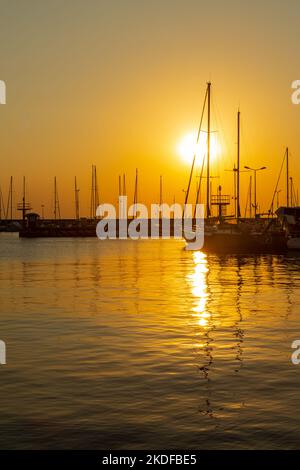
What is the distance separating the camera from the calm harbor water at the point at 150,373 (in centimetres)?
1060

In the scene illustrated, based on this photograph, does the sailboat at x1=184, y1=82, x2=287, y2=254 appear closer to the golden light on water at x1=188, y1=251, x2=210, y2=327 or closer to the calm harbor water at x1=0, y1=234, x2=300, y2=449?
the golden light on water at x1=188, y1=251, x2=210, y2=327

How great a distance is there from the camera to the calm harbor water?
10.6 meters

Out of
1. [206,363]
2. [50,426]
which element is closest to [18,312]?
[206,363]

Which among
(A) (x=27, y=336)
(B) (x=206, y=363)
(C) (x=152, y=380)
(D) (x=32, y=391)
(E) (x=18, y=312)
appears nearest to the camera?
(D) (x=32, y=391)

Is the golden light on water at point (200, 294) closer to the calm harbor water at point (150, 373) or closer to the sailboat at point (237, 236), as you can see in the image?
the calm harbor water at point (150, 373)

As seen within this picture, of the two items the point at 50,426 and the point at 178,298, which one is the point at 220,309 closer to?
the point at 178,298

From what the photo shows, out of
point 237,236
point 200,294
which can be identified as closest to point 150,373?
point 200,294

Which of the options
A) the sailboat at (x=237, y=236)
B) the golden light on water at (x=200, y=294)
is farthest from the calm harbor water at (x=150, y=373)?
the sailboat at (x=237, y=236)

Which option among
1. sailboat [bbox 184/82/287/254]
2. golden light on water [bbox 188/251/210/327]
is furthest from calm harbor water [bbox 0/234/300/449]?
sailboat [bbox 184/82/287/254]

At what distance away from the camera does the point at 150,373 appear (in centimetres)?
1474

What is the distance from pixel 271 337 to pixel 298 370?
4.45m

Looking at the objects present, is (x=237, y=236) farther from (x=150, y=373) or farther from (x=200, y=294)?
(x=150, y=373)

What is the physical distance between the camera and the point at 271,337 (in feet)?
63.5

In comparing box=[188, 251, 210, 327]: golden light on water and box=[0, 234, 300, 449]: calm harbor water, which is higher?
box=[0, 234, 300, 449]: calm harbor water
